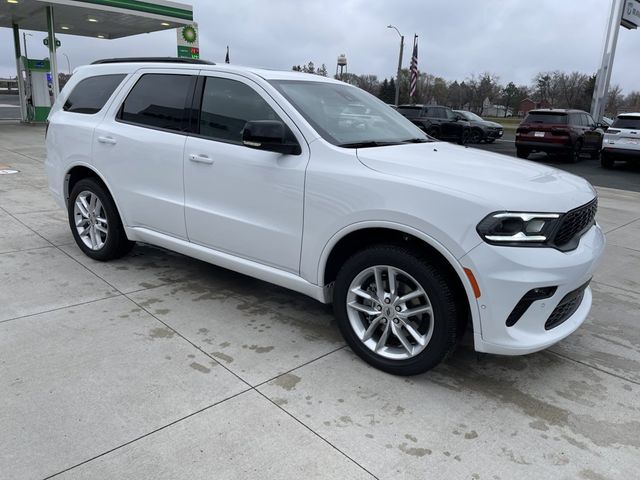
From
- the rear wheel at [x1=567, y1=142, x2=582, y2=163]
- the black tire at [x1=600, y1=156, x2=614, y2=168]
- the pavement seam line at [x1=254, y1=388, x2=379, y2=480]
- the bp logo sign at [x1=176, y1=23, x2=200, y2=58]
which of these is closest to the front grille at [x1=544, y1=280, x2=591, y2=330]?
the pavement seam line at [x1=254, y1=388, x2=379, y2=480]

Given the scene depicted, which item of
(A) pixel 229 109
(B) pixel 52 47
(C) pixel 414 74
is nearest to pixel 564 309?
(A) pixel 229 109

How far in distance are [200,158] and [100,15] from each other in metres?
18.3

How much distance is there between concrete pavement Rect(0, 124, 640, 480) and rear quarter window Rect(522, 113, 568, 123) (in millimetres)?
13993

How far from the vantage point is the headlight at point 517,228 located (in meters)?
2.77

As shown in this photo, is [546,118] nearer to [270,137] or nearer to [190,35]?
[190,35]

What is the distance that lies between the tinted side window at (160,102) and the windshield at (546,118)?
1559 cm

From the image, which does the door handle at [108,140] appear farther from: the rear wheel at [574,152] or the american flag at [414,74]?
the american flag at [414,74]

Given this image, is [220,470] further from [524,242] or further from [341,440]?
[524,242]

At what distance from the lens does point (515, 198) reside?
112 inches

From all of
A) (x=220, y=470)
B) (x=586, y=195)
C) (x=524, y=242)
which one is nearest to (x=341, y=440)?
(x=220, y=470)

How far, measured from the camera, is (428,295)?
3.00 meters

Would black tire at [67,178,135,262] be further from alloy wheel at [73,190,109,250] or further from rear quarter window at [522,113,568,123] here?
rear quarter window at [522,113,568,123]

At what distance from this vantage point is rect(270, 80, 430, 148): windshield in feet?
11.8

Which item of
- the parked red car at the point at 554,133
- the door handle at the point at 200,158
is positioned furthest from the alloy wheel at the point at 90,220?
the parked red car at the point at 554,133
